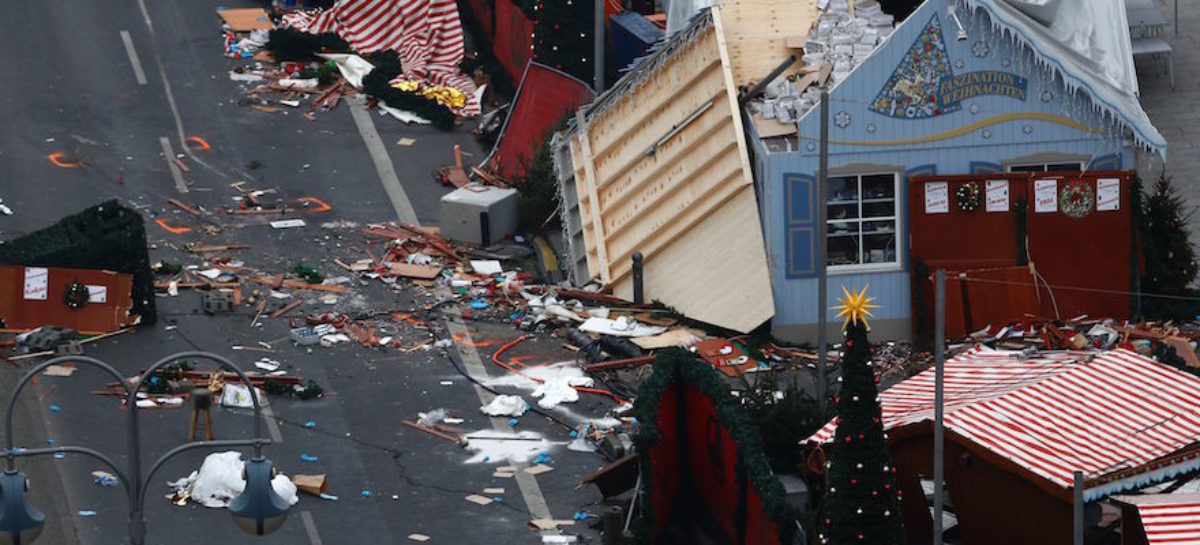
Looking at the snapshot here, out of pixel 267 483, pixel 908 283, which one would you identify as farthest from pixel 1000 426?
pixel 267 483

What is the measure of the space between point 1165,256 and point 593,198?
8239 millimetres

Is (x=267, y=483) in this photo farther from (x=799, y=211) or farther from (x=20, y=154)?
(x=20, y=154)

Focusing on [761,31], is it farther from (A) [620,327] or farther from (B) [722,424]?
(B) [722,424]

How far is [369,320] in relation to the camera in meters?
33.5

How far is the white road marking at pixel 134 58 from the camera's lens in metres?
43.6

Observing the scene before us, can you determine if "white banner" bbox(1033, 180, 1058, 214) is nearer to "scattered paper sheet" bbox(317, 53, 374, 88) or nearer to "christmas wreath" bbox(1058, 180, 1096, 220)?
"christmas wreath" bbox(1058, 180, 1096, 220)

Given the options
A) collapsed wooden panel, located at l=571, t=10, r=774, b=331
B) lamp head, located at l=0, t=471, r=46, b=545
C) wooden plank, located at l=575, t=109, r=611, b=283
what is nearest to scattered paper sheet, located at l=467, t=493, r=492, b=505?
collapsed wooden panel, located at l=571, t=10, r=774, b=331

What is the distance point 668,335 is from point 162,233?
8.84 metres

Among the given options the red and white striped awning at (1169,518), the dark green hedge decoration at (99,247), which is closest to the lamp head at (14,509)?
the red and white striped awning at (1169,518)

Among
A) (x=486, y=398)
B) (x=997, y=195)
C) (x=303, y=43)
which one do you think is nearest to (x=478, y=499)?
(x=486, y=398)

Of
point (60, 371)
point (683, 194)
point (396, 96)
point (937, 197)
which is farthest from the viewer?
point (396, 96)

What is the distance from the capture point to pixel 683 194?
110 feet

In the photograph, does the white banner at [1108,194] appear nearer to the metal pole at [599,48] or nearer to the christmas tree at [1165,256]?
the christmas tree at [1165,256]

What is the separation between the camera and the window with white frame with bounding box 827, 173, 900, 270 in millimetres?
32531
